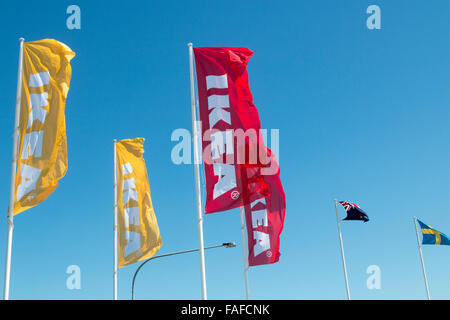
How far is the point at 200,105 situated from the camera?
15.7 meters

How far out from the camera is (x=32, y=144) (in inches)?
535

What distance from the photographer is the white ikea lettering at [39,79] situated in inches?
565

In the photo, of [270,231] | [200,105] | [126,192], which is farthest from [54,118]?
[270,231]

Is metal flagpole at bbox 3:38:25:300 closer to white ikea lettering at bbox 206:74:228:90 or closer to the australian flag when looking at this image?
white ikea lettering at bbox 206:74:228:90

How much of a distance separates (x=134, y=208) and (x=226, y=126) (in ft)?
25.0

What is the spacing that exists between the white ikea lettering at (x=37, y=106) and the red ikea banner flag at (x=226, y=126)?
464 centimetres

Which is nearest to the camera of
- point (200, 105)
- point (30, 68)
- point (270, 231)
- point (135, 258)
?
point (30, 68)

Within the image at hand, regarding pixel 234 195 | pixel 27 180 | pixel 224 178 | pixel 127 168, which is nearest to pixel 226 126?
pixel 224 178

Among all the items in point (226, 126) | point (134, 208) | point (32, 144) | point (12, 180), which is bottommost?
point (12, 180)

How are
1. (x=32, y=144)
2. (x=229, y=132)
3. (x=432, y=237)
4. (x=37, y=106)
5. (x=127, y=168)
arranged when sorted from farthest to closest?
(x=432, y=237) → (x=127, y=168) → (x=229, y=132) → (x=37, y=106) → (x=32, y=144)

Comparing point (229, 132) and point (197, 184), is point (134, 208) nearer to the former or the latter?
point (197, 184)

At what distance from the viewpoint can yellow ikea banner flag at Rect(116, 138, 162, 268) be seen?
20734mm
